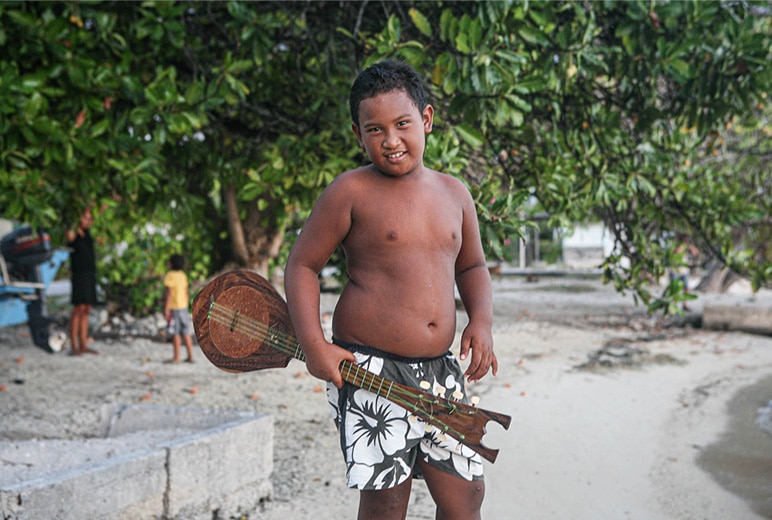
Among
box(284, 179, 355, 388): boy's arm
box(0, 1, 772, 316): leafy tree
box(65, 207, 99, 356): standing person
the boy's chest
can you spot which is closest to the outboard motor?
box(65, 207, 99, 356): standing person

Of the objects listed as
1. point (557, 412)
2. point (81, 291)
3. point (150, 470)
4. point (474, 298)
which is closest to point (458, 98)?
point (474, 298)

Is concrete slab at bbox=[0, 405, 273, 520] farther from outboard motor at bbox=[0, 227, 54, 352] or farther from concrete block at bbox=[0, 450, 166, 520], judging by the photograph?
outboard motor at bbox=[0, 227, 54, 352]

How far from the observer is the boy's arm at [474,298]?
2.34m

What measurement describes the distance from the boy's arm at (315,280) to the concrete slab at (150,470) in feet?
5.22

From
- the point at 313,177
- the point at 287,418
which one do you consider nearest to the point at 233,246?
the point at 287,418

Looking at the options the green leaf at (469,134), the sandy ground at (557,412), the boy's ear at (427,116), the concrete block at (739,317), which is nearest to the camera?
the boy's ear at (427,116)

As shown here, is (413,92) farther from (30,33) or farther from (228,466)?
(30,33)

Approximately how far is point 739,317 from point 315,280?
32.3 feet

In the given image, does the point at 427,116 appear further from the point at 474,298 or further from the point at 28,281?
the point at 28,281

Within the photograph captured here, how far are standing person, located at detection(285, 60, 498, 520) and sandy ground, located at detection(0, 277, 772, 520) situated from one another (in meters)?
1.77

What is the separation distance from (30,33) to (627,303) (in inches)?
473

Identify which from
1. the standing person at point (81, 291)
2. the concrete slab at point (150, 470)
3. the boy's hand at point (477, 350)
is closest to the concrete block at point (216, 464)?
the concrete slab at point (150, 470)

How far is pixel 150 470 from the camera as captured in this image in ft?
11.5

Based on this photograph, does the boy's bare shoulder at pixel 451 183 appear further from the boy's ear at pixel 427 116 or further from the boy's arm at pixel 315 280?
the boy's arm at pixel 315 280
